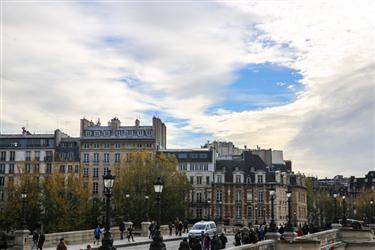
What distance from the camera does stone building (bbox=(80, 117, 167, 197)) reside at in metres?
103

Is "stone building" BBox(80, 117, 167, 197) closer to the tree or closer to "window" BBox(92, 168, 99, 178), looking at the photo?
"window" BBox(92, 168, 99, 178)

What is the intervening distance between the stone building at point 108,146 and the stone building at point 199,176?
13.9 ft

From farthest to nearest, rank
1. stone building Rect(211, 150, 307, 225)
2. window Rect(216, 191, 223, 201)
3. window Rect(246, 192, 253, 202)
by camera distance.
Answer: window Rect(216, 191, 223, 201) → window Rect(246, 192, 253, 202) → stone building Rect(211, 150, 307, 225)

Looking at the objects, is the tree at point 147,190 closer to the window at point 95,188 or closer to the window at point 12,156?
the window at point 95,188

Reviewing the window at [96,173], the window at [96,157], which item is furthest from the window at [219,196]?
A: the window at [96,157]

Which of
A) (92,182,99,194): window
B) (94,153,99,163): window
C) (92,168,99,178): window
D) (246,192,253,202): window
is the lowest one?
(246,192,253,202): window

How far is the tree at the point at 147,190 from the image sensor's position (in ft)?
261

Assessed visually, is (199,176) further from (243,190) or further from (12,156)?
(12,156)

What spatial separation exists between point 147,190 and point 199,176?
25.1 meters

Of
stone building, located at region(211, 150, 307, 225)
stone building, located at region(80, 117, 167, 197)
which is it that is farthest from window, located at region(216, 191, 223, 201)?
stone building, located at region(80, 117, 167, 197)

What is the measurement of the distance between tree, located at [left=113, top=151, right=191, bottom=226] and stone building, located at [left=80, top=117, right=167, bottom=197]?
1948 cm

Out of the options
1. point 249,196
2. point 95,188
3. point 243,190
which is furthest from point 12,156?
point 249,196

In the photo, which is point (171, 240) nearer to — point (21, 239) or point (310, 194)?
point (21, 239)

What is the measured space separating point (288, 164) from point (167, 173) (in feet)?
183
